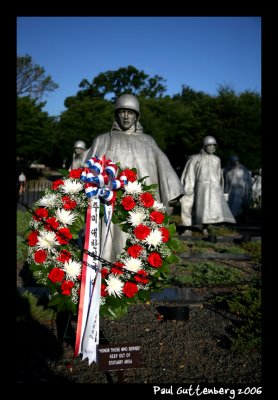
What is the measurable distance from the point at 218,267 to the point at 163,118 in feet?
114

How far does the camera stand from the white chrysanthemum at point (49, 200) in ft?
14.4

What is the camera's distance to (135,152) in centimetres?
541

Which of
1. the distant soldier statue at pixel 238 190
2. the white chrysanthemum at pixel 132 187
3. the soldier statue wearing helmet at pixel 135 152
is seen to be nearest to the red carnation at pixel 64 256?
the white chrysanthemum at pixel 132 187

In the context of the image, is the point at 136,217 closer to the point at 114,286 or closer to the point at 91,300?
the point at 114,286

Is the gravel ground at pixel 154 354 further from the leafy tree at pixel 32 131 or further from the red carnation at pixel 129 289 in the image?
the leafy tree at pixel 32 131

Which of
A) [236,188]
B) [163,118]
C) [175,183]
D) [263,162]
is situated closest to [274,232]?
[263,162]

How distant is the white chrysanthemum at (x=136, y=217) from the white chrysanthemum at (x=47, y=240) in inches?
29.5

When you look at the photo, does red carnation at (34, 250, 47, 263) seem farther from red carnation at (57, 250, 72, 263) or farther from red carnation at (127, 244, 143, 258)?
red carnation at (127, 244, 143, 258)

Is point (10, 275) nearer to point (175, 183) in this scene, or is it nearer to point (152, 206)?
point (152, 206)

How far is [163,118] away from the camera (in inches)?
1652

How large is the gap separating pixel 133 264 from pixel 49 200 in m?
1.04

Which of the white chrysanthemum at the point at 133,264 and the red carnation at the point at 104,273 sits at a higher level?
the white chrysanthemum at the point at 133,264

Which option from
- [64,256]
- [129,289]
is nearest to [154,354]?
[129,289]

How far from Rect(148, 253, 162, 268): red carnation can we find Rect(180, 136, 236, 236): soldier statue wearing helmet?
27.2 ft
